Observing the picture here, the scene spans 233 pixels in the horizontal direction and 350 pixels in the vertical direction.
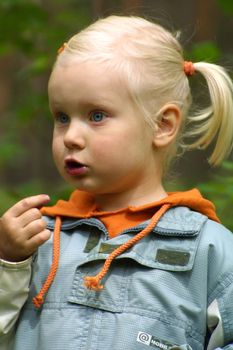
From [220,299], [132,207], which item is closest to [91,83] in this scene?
[132,207]

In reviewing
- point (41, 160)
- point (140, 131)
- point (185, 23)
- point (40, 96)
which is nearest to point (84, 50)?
point (140, 131)

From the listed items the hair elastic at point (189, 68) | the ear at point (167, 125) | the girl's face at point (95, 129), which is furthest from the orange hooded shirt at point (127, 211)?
the hair elastic at point (189, 68)

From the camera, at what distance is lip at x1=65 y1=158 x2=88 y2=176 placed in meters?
2.71

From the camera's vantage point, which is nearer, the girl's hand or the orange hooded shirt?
the girl's hand

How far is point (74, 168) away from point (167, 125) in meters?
0.40

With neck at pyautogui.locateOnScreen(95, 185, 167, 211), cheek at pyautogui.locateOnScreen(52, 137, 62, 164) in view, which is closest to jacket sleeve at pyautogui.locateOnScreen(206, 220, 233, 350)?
neck at pyautogui.locateOnScreen(95, 185, 167, 211)

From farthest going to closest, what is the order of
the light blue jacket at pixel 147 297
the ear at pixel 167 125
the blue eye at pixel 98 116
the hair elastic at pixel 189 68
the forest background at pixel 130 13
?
the forest background at pixel 130 13 → the hair elastic at pixel 189 68 → the ear at pixel 167 125 → the blue eye at pixel 98 116 → the light blue jacket at pixel 147 297

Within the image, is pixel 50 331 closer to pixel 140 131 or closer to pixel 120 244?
pixel 120 244

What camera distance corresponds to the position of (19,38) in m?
6.05

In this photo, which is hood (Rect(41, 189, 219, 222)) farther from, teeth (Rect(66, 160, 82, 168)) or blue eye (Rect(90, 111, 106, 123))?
blue eye (Rect(90, 111, 106, 123))

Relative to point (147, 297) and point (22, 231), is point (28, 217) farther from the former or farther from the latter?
point (147, 297)

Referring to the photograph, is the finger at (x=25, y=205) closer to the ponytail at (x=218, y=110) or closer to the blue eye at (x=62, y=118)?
the blue eye at (x=62, y=118)

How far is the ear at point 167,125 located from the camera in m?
2.82

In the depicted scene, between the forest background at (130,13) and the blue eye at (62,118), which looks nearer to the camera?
the blue eye at (62,118)
